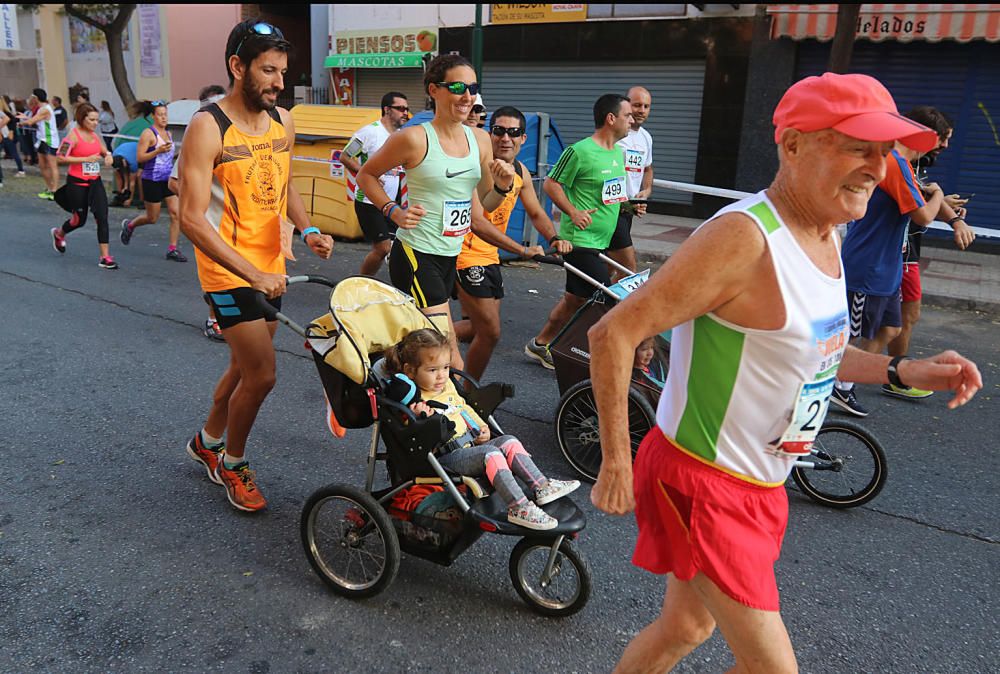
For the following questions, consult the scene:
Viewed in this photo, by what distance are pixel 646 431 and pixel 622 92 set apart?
41.2 feet

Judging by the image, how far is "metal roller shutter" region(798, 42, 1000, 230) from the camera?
12.0m

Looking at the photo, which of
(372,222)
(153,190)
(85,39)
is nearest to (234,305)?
(372,222)

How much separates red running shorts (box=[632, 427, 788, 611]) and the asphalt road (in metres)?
1.05

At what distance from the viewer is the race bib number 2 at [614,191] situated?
5692mm

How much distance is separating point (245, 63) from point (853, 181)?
2.56 m

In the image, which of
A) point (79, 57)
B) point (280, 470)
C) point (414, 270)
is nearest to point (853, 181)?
point (414, 270)

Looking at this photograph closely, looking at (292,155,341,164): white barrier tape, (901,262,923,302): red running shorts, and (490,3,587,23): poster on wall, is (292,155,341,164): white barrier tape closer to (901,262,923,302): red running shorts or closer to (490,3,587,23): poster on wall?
(490,3,587,23): poster on wall

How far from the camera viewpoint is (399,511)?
3.12 meters

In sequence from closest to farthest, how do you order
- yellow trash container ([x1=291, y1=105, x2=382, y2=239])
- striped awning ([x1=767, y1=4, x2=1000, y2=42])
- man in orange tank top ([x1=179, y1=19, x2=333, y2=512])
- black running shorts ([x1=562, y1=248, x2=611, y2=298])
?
1. man in orange tank top ([x1=179, y1=19, x2=333, y2=512])
2. black running shorts ([x1=562, y1=248, x2=611, y2=298])
3. striped awning ([x1=767, y1=4, x2=1000, y2=42])
4. yellow trash container ([x1=291, y1=105, x2=382, y2=239])

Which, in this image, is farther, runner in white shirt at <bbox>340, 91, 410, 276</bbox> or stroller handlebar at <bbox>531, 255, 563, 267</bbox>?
runner in white shirt at <bbox>340, 91, 410, 276</bbox>

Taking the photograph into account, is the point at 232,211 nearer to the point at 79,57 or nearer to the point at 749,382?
the point at 749,382

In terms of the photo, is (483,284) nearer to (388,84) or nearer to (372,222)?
(372,222)

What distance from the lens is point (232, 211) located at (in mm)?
3479

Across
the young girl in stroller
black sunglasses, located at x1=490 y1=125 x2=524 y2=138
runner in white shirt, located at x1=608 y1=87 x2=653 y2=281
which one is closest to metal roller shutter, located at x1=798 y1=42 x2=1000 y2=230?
runner in white shirt, located at x1=608 y1=87 x2=653 y2=281
